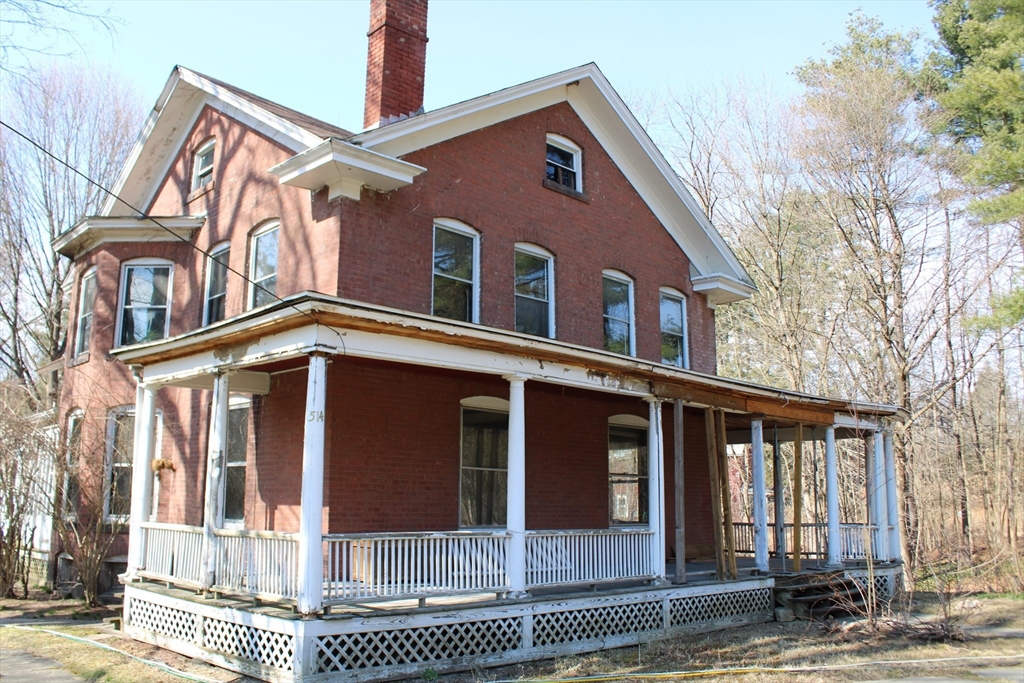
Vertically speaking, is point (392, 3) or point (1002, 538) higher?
point (392, 3)

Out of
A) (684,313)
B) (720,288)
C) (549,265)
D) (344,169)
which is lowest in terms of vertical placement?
(684,313)

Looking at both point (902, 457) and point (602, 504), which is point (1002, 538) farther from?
point (602, 504)

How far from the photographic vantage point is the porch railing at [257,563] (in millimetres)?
8922

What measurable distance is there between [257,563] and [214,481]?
4.50 ft

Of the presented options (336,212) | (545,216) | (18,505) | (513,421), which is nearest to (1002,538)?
(545,216)

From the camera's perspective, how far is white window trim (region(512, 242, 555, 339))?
14.5 metres

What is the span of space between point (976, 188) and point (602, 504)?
1581 cm

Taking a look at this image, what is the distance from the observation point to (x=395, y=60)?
45.1 feet

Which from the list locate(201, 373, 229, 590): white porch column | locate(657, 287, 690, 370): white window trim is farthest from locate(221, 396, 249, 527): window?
locate(657, 287, 690, 370): white window trim

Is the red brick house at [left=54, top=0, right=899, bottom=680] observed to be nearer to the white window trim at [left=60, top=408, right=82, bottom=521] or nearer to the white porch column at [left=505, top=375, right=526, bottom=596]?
the white porch column at [left=505, top=375, right=526, bottom=596]

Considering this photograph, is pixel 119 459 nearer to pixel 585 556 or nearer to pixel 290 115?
pixel 290 115

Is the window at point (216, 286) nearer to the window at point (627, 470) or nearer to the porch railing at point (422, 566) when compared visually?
the porch railing at point (422, 566)

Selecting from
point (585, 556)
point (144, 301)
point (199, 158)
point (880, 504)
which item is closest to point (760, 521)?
point (880, 504)

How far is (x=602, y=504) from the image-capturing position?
589 inches
